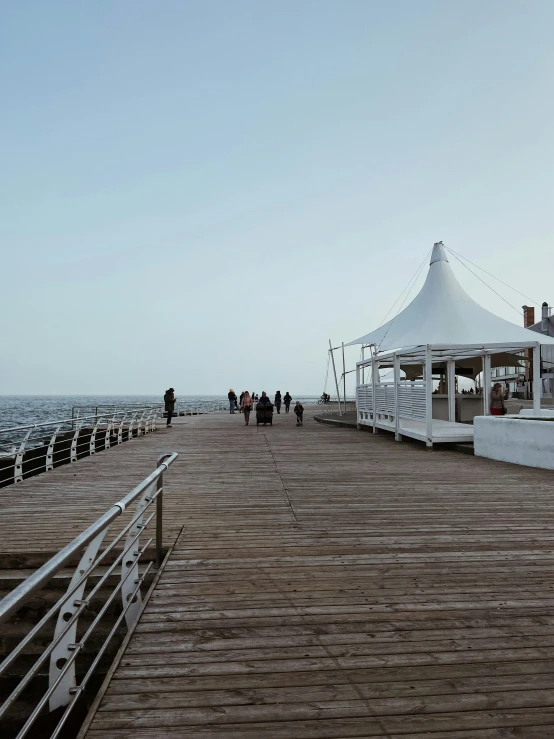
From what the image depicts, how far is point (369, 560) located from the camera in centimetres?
403

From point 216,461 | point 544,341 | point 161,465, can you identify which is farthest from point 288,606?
point 544,341

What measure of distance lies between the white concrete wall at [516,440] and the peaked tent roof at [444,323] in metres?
2.96

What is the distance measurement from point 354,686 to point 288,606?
90 cm

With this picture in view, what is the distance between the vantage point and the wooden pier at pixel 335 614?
2.11m

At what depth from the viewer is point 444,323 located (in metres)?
14.3

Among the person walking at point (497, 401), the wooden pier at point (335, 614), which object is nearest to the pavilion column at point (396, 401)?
the person walking at point (497, 401)

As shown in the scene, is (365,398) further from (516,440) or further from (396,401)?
(516,440)

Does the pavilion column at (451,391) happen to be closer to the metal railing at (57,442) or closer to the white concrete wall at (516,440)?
the white concrete wall at (516,440)

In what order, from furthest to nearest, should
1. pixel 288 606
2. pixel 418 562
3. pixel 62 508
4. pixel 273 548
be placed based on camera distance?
pixel 62 508 < pixel 273 548 < pixel 418 562 < pixel 288 606

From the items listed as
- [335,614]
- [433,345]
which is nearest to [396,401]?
[433,345]

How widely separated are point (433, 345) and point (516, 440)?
3.76 m

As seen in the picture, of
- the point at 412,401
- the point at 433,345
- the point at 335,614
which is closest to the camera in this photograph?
the point at 335,614

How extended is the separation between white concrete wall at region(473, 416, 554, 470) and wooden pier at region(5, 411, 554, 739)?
1.74m

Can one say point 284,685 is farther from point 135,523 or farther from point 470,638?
point 135,523
